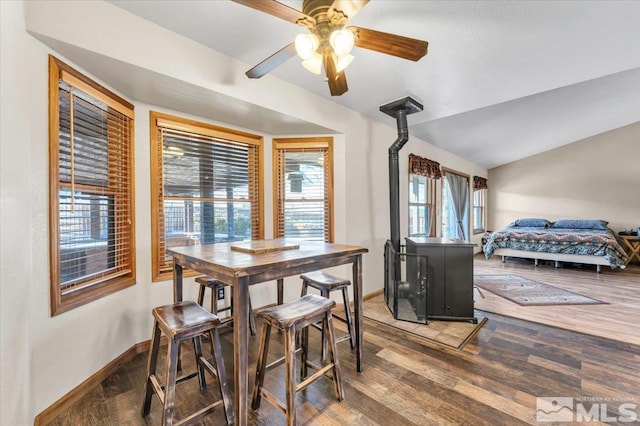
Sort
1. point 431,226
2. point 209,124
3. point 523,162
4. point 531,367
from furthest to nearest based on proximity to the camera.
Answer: point 523,162 → point 431,226 → point 209,124 → point 531,367

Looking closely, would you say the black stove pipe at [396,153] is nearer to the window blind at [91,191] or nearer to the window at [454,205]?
the window blind at [91,191]

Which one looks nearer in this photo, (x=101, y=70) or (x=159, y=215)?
(x=101, y=70)

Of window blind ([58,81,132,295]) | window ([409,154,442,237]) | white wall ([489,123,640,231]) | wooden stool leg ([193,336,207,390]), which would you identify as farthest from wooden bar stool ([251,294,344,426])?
white wall ([489,123,640,231])

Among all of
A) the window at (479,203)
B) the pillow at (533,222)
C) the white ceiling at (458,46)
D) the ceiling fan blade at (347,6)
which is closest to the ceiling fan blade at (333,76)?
the ceiling fan blade at (347,6)

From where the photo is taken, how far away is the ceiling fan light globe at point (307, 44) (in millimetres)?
1341

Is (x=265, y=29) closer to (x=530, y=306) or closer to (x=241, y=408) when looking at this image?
(x=241, y=408)

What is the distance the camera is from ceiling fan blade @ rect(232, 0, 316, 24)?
1.21 metres

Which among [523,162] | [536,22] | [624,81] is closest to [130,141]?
[536,22]

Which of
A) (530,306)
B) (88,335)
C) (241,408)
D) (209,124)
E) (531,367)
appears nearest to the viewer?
(241,408)

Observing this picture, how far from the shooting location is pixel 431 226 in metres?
5.14

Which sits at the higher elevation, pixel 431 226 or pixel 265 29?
pixel 265 29

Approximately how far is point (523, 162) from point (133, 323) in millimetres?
8970

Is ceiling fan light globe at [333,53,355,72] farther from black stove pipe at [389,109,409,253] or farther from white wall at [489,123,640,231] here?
white wall at [489,123,640,231]

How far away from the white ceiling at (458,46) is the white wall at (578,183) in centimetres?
341
